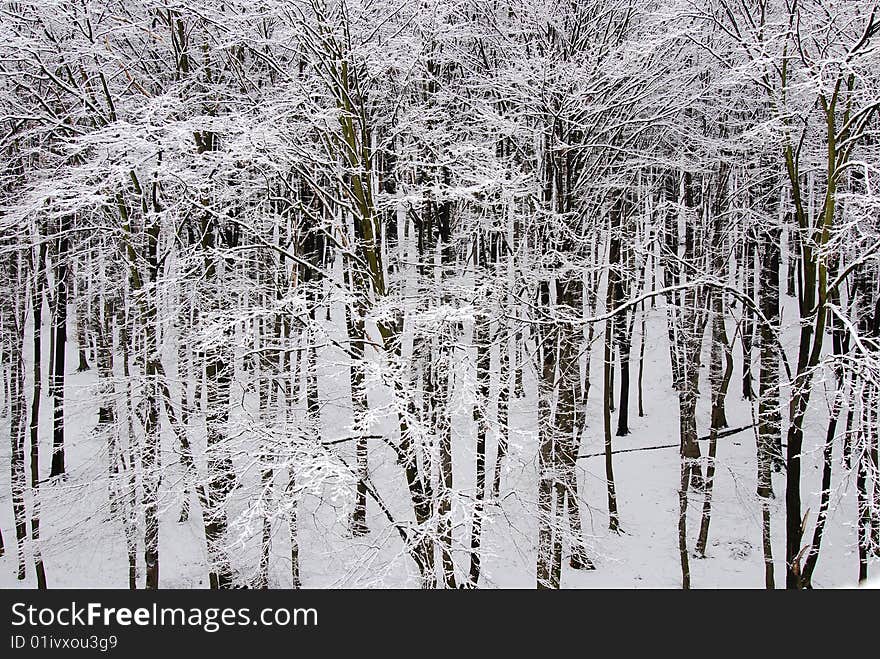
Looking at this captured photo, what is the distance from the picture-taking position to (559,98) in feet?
36.0

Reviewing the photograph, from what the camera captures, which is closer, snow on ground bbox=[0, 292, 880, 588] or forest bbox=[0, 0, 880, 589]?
forest bbox=[0, 0, 880, 589]

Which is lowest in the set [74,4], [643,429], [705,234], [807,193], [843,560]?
[843,560]

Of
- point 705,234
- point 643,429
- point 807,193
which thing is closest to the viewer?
point 705,234

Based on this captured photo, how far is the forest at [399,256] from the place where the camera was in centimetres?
875

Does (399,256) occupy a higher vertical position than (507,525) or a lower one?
higher

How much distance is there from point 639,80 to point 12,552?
55.7 ft

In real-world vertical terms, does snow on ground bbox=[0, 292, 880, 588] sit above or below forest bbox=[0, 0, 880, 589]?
below

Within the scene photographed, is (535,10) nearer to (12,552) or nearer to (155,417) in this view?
(155,417)

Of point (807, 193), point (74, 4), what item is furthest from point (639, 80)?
point (74, 4)

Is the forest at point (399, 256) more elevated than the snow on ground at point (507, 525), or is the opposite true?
the forest at point (399, 256)

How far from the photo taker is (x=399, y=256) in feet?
42.2

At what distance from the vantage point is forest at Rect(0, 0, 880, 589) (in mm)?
8750

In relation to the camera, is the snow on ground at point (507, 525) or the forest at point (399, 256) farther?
the snow on ground at point (507, 525)

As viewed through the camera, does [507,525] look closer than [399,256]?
No
